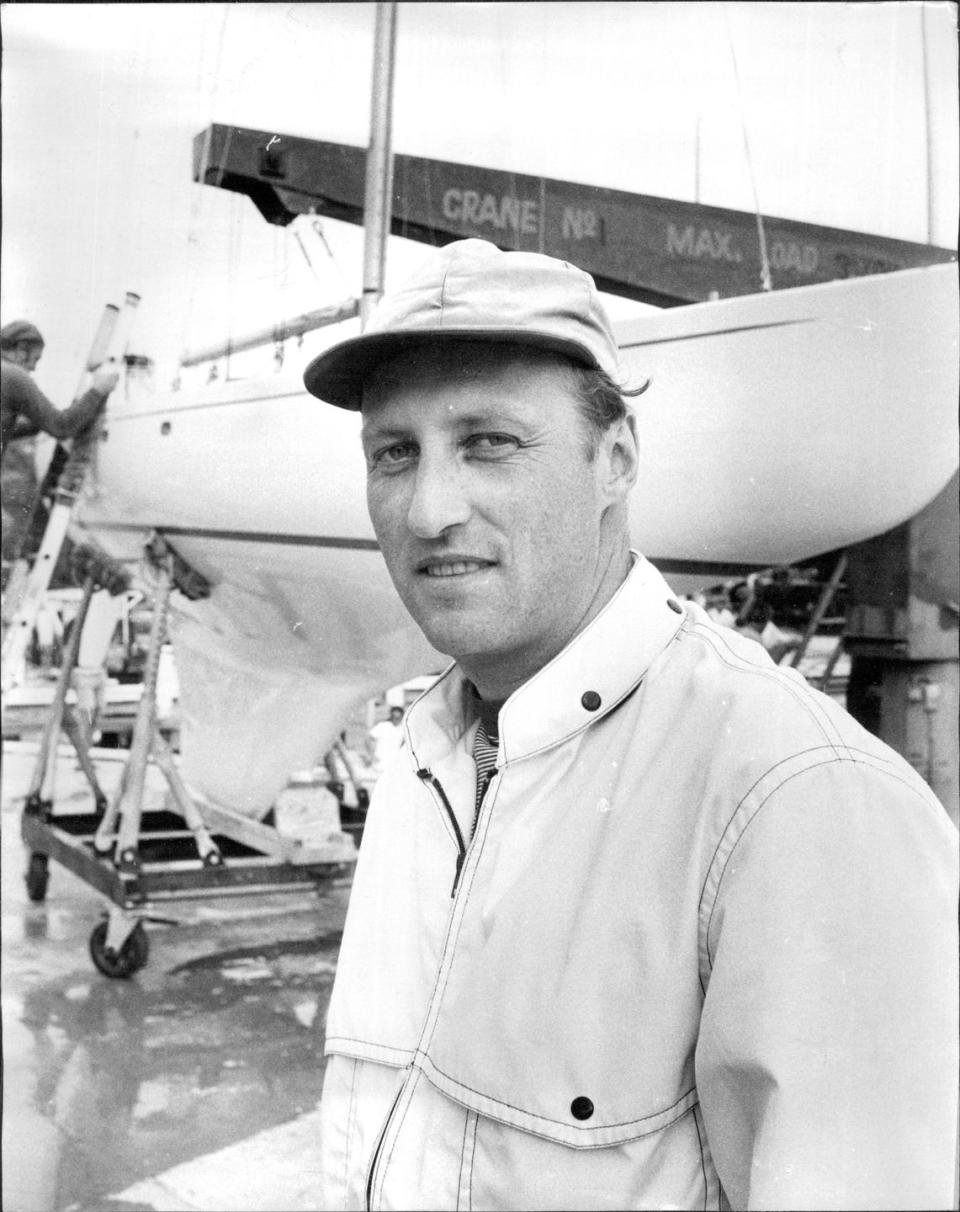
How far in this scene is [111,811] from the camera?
3098mm

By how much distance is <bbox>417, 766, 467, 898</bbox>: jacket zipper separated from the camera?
92 cm

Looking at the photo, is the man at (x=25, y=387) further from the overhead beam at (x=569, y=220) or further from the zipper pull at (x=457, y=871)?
the zipper pull at (x=457, y=871)

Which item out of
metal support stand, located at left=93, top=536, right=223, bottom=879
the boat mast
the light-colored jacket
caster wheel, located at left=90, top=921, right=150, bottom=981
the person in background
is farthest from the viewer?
caster wheel, located at left=90, top=921, right=150, bottom=981

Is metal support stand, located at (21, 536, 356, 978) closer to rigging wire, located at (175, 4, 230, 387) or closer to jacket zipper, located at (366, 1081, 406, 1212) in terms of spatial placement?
rigging wire, located at (175, 4, 230, 387)

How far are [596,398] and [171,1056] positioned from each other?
2157mm

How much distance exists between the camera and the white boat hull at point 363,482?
3.63 feet

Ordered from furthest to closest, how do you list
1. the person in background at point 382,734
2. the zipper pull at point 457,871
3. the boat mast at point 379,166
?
the person in background at point 382,734 → the boat mast at point 379,166 → the zipper pull at point 457,871

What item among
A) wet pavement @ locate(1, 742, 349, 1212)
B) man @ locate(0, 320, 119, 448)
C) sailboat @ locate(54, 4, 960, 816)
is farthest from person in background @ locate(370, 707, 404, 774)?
man @ locate(0, 320, 119, 448)

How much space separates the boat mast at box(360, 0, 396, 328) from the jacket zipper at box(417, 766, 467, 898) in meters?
0.64

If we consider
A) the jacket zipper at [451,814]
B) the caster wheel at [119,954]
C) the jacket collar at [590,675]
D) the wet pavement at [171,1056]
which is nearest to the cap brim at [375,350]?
the jacket collar at [590,675]

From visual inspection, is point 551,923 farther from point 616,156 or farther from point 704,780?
point 616,156

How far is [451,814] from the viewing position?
3.07 ft

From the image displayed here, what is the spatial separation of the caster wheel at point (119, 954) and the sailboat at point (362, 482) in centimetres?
54

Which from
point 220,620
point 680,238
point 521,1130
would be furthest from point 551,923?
point 220,620
